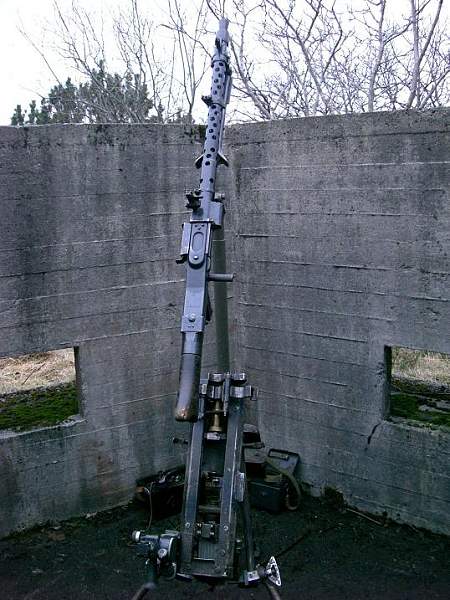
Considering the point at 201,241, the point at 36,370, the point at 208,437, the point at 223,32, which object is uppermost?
the point at 223,32

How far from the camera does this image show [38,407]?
4832 millimetres

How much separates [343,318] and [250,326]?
796 mm

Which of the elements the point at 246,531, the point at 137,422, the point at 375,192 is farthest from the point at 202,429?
the point at 375,192

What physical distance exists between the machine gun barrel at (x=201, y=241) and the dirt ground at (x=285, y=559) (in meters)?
1.70

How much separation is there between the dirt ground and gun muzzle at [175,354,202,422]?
1627 millimetres

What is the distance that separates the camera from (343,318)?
4449 millimetres

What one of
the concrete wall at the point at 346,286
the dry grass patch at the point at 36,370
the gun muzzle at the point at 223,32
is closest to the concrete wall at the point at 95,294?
the concrete wall at the point at 346,286

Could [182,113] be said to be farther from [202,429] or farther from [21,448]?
[202,429]

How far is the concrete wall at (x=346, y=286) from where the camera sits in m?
4.05

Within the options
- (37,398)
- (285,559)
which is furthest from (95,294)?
(285,559)

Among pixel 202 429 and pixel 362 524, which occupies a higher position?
pixel 202 429

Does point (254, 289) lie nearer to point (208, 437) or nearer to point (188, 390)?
point (208, 437)

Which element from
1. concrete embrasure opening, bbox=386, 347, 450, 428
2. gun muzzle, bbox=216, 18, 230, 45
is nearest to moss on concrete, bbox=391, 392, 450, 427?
concrete embrasure opening, bbox=386, 347, 450, 428

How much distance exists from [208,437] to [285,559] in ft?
4.68
